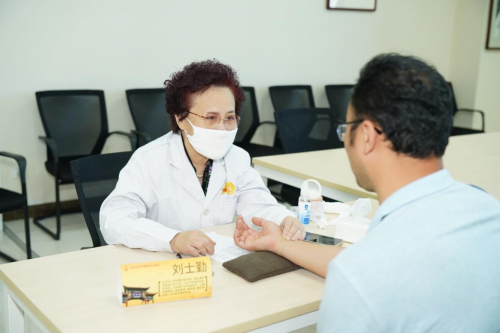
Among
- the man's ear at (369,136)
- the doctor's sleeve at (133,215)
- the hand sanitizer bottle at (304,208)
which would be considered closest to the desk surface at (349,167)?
the hand sanitizer bottle at (304,208)

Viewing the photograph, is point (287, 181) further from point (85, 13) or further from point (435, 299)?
point (85, 13)

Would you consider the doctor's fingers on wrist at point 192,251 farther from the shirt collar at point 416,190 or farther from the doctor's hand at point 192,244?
the shirt collar at point 416,190

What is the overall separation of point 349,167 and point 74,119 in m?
2.30

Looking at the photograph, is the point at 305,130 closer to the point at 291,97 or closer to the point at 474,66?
the point at 291,97

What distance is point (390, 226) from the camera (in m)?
0.94

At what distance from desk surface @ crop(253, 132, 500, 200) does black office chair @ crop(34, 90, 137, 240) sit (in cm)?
139

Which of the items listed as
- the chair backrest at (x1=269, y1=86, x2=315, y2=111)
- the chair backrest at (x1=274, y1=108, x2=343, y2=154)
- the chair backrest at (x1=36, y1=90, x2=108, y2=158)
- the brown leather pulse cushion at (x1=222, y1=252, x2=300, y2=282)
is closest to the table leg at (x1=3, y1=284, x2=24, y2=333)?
the brown leather pulse cushion at (x1=222, y1=252, x2=300, y2=282)

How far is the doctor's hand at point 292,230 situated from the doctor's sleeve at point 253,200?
0.24m

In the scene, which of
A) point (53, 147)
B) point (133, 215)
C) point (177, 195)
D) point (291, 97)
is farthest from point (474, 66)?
point (133, 215)

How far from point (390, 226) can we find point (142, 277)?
2.18 feet

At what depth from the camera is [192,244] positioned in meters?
1.63

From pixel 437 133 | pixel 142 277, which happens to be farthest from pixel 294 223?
pixel 437 133

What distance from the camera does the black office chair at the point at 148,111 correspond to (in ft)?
14.2

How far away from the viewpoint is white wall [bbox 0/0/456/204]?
13.2 ft
